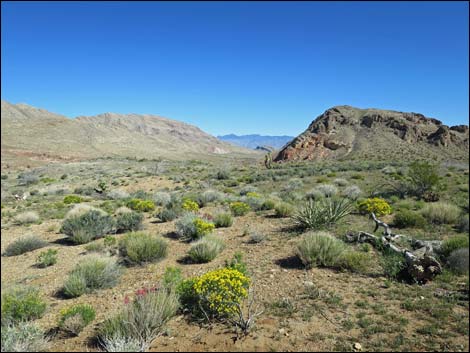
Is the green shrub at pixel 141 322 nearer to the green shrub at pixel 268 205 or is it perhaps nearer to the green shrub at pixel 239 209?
the green shrub at pixel 239 209

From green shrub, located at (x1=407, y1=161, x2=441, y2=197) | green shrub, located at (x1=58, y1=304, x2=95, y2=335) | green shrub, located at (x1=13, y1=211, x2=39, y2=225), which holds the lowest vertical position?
green shrub, located at (x1=13, y1=211, x2=39, y2=225)

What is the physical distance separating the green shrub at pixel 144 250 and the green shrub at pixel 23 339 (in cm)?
326

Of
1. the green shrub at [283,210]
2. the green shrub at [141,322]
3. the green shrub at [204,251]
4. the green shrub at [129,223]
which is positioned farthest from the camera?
the green shrub at [283,210]

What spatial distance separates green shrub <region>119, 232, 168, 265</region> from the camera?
7724mm

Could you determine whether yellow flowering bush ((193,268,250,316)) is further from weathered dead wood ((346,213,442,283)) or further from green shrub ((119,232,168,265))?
weathered dead wood ((346,213,442,283))

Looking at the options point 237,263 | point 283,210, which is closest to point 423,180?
point 283,210

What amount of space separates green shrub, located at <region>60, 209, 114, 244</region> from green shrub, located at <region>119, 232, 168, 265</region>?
256 cm

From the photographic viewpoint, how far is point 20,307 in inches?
198

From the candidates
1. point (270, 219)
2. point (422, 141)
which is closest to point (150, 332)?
point (270, 219)

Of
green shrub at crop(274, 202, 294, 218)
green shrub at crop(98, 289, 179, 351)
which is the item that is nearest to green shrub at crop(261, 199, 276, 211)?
green shrub at crop(274, 202, 294, 218)

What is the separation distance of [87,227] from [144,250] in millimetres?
3545

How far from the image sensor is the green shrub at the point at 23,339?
13.2 ft

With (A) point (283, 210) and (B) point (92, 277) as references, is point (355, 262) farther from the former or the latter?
(B) point (92, 277)

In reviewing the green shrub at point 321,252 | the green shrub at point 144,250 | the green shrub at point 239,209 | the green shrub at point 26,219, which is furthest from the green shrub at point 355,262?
the green shrub at point 26,219
